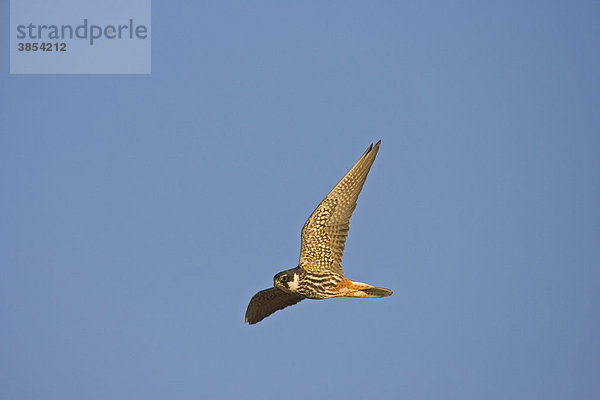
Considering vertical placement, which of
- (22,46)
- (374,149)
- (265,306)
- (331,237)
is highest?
(22,46)

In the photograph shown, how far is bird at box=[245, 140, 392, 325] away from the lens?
13805 millimetres

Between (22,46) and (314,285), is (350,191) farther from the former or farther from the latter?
(22,46)

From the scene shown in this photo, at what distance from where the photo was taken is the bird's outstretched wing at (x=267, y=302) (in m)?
15.4

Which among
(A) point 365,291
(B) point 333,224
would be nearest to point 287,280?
(B) point 333,224

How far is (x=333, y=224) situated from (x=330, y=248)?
17.3 inches

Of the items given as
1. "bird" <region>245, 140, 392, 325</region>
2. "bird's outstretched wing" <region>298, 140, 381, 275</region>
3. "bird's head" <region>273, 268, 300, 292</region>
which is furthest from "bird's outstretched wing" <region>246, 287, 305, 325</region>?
"bird's outstretched wing" <region>298, 140, 381, 275</region>

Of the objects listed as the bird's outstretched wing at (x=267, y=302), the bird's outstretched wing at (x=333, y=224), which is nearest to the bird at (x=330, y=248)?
the bird's outstretched wing at (x=333, y=224)

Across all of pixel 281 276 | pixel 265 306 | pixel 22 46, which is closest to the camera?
pixel 281 276

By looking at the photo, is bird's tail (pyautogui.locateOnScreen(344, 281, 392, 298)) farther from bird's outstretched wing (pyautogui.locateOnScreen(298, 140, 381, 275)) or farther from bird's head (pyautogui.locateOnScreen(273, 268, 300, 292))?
bird's head (pyautogui.locateOnScreen(273, 268, 300, 292))

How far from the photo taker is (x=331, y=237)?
45.7 feet

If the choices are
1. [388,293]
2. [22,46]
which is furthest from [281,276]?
[22,46]

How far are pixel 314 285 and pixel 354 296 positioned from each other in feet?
2.47

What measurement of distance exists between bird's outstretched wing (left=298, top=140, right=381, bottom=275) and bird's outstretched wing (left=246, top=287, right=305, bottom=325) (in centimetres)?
154

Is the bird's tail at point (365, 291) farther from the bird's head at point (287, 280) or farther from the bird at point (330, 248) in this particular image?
the bird's head at point (287, 280)
